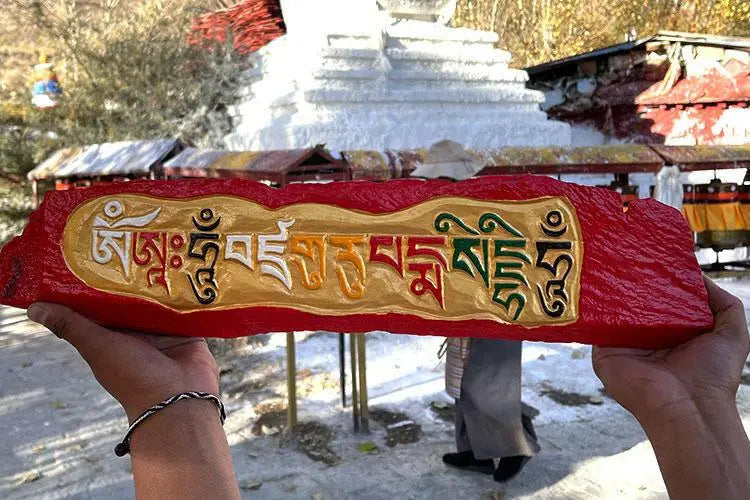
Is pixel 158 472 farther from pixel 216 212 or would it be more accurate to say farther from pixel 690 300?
pixel 690 300

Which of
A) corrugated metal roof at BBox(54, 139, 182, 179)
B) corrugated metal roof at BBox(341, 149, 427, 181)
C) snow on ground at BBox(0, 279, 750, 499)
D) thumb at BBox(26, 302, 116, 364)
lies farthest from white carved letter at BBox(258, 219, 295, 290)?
corrugated metal roof at BBox(54, 139, 182, 179)

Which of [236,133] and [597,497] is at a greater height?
[236,133]

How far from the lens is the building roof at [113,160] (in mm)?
5586

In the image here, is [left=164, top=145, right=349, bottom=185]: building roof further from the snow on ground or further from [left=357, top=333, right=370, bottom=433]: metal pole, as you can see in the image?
the snow on ground

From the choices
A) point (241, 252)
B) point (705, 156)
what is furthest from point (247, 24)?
point (241, 252)

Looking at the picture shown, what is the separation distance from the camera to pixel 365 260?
1624 mm

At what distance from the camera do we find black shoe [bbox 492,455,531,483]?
3123mm

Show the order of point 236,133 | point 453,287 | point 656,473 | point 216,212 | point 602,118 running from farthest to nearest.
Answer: point 602,118, point 236,133, point 656,473, point 216,212, point 453,287

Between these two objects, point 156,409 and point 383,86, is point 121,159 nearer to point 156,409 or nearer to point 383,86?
point 383,86

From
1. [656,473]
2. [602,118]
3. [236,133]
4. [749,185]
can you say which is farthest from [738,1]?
[656,473]

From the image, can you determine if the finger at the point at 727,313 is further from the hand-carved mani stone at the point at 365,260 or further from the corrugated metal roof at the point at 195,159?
the corrugated metal roof at the point at 195,159

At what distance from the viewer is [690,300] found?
1427 mm

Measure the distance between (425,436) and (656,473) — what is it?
4.18 ft

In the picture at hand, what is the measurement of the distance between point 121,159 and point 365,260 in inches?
194
